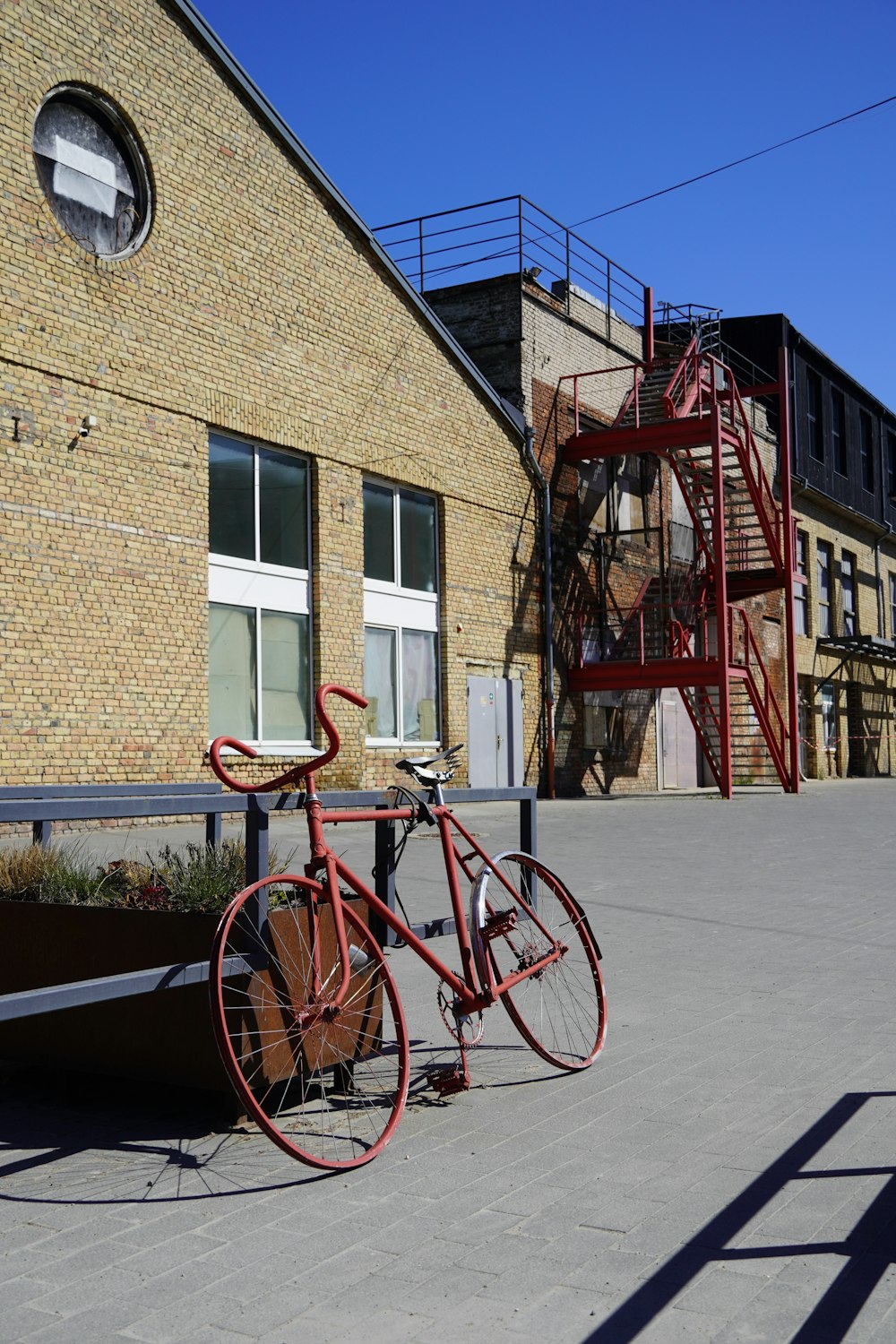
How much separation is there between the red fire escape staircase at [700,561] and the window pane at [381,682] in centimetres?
511

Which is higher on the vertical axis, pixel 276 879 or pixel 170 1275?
pixel 276 879

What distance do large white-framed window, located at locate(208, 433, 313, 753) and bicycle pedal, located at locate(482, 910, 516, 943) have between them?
10855mm

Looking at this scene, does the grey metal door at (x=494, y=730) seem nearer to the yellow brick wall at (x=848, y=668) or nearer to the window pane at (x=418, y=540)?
the window pane at (x=418, y=540)

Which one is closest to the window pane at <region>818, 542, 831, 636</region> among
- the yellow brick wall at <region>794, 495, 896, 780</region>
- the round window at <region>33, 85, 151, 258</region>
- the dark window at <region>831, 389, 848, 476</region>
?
the yellow brick wall at <region>794, 495, 896, 780</region>

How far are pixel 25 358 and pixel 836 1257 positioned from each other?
12055mm

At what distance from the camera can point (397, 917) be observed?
4668mm

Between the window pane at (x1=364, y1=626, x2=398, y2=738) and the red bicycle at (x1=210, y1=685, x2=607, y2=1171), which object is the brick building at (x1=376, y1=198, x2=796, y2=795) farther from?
the red bicycle at (x1=210, y1=685, x2=607, y2=1171)

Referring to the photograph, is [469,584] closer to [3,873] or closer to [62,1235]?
[3,873]

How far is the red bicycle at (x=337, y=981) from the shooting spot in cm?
416

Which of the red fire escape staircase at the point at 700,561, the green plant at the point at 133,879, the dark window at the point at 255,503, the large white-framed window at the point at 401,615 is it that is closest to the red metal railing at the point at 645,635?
the red fire escape staircase at the point at 700,561

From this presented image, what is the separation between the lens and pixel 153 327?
14.8m

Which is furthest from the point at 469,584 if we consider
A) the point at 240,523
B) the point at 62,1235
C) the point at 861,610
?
the point at 861,610

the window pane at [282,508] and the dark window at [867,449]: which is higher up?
the dark window at [867,449]

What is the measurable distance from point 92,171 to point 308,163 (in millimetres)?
3787
